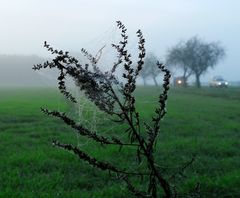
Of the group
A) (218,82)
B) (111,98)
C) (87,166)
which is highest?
(111,98)

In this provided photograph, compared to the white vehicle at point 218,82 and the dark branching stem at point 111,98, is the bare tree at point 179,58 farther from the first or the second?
the dark branching stem at point 111,98

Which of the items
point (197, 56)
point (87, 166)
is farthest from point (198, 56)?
point (87, 166)

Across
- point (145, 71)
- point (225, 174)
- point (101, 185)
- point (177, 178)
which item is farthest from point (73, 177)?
point (145, 71)

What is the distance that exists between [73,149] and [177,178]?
27.1ft

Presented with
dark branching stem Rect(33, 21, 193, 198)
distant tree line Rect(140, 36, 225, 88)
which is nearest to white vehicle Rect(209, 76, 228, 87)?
distant tree line Rect(140, 36, 225, 88)

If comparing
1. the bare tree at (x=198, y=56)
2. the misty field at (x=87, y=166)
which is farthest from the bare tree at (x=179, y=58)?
the misty field at (x=87, y=166)

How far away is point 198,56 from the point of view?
107 metres

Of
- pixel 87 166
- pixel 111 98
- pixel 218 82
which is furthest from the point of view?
pixel 218 82

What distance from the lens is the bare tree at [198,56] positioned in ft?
347

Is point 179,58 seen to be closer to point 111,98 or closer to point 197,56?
point 197,56

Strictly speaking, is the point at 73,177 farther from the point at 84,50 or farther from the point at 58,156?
the point at 84,50

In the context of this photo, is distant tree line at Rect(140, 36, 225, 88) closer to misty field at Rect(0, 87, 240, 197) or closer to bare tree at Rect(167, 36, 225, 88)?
bare tree at Rect(167, 36, 225, 88)

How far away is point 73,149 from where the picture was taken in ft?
9.33

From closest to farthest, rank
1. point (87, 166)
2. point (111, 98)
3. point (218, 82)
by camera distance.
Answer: point (111, 98)
point (87, 166)
point (218, 82)
